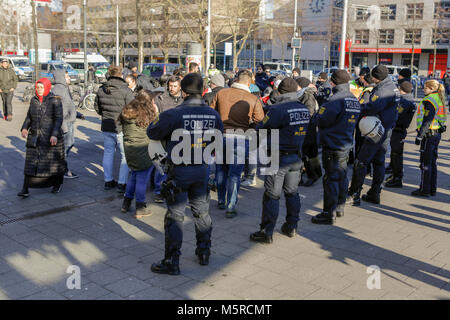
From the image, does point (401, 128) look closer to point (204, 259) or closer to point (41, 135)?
point (204, 259)

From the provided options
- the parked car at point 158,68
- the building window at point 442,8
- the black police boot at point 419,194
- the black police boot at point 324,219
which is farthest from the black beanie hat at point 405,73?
the building window at point 442,8

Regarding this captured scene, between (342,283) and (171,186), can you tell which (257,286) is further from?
(171,186)

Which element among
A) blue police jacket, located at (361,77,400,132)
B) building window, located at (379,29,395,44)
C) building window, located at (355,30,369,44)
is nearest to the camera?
blue police jacket, located at (361,77,400,132)

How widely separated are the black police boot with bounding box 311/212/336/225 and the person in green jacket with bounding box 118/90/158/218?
2.23 meters

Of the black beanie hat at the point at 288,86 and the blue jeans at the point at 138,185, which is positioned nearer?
the black beanie hat at the point at 288,86

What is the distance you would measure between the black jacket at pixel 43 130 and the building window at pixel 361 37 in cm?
5684

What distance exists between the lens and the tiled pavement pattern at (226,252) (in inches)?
169

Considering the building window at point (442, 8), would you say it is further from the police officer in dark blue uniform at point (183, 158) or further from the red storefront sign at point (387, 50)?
the police officer in dark blue uniform at point (183, 158)

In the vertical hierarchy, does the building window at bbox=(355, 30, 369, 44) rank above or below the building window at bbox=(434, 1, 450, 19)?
below

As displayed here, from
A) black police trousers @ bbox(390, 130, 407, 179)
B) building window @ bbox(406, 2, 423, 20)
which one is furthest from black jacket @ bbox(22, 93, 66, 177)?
building window @ bbox(406, 2, 423, 20)

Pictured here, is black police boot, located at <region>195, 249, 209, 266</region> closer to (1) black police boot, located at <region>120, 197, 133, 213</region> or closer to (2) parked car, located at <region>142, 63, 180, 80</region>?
(1) black police boot, located at <region>120, 197, 133, 213</region>

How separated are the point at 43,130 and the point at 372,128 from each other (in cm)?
Result: 472

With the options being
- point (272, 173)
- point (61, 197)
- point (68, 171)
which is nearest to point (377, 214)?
point (272, 173)

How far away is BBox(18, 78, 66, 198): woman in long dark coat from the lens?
7031 millimetres
